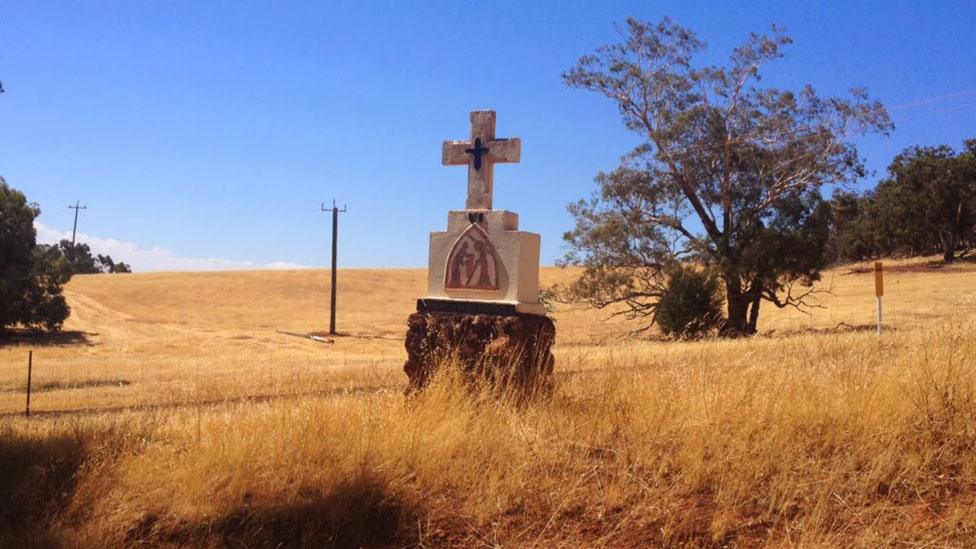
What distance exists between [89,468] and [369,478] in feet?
6.99

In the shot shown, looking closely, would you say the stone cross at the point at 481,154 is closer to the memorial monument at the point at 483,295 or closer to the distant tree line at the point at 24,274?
the memorial monument at the point at 483,295

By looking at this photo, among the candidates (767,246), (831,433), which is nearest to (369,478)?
(831,433)

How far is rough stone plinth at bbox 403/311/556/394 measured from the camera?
8422 millimetres

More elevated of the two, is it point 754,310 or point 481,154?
point 481,154

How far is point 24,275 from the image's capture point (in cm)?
3369

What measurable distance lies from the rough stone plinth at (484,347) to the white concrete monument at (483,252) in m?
0.18

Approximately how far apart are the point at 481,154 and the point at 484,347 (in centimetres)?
244

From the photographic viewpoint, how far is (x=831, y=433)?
598 cm

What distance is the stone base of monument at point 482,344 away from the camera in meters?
8.40

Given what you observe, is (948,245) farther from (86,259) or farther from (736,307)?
(86,259)

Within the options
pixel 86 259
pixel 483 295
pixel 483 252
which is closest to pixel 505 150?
pixel 483 252

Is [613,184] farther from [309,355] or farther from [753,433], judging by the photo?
[753,433]

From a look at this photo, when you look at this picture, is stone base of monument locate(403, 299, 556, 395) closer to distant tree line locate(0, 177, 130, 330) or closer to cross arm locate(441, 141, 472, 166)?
cross arm locate(441, 141, 472, 166)

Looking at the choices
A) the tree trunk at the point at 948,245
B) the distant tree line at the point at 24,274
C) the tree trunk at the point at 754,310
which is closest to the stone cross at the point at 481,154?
the tree trunk at the point at 754,310
